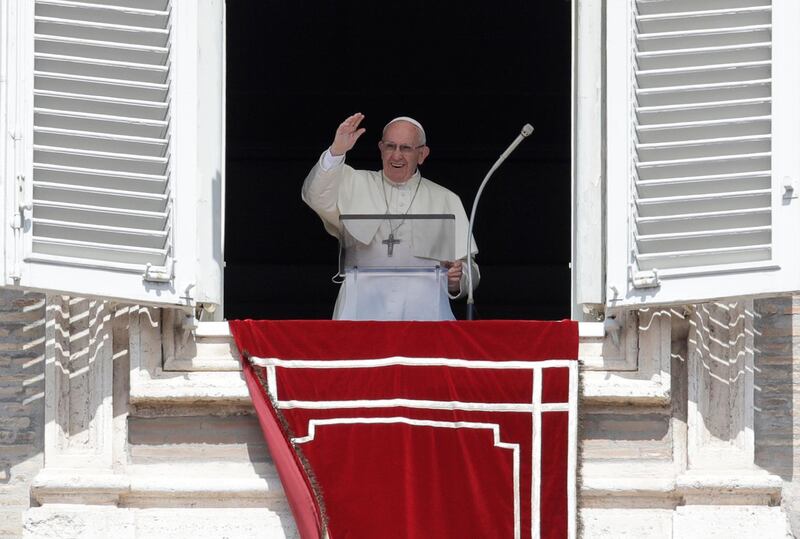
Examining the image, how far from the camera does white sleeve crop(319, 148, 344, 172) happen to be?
8000 mm

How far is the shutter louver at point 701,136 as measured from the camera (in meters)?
7.02

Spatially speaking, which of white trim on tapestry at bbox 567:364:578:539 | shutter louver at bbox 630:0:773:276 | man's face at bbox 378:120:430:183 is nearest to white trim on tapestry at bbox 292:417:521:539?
white trim on tapestry at bbox 567:364:578:539

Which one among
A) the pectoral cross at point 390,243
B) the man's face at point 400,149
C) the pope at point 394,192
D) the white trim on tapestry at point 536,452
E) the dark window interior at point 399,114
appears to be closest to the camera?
the white trim on tapestry at point 536,452

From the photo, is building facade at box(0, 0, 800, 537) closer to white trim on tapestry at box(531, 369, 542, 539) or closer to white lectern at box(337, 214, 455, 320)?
white trim on tapestry at box(531, 369, 542, 539)

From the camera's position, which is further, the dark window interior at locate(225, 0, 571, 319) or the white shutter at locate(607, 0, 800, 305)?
the dark window interior at locate(225, 0, 571, 319)

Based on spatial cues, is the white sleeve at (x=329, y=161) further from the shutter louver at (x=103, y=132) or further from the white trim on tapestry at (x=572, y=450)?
the white trim on tapestry at (x=572, y=450)

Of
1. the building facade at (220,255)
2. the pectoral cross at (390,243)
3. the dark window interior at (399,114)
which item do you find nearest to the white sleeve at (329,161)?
the pectoral cross at (390,243)

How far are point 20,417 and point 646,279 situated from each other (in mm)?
2280

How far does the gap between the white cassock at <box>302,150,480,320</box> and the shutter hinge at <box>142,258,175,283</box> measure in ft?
3.63

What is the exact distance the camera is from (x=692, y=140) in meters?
7.07

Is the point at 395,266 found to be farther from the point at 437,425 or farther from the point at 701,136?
the point at 701,136

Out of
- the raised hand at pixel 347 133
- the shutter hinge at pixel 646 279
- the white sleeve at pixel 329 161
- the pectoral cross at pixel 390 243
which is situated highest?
the raised hand at pixel 347 133

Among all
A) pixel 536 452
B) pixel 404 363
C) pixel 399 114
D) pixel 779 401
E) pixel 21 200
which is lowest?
pixel 536 452

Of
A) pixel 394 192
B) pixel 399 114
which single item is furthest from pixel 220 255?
pixel 399 114
